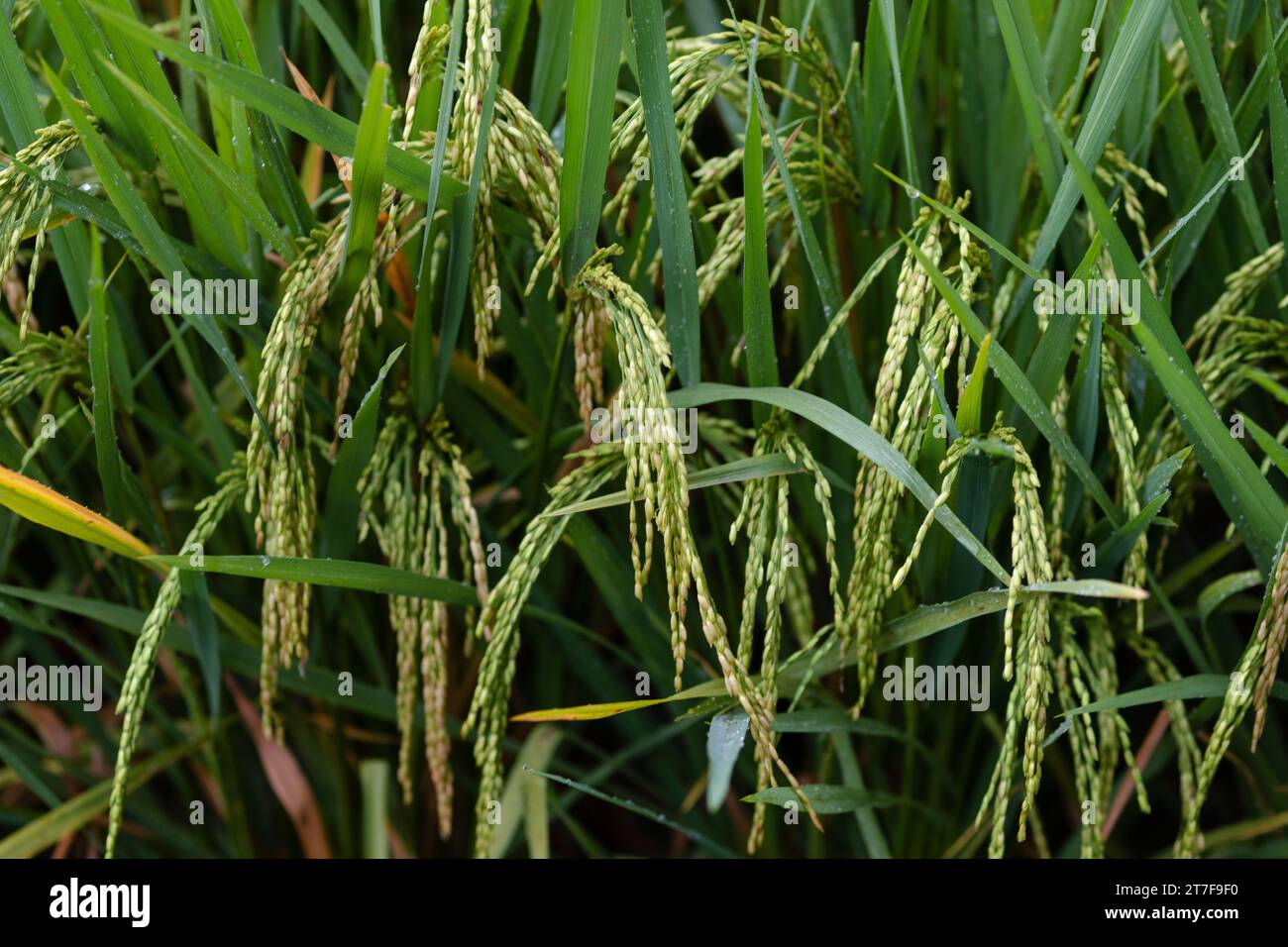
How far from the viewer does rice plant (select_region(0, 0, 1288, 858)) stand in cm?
75

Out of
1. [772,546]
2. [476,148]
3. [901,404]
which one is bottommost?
[772,546]

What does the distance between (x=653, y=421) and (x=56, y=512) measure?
0.51m

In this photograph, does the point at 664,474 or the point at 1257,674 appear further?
the point at 1257,674

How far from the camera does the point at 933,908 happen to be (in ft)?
3.06

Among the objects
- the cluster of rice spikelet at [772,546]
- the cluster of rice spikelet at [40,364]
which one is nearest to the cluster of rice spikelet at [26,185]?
the cluster of rice spikelet at [40,364]

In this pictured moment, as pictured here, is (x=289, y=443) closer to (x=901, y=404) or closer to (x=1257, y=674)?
(x=901, y=404)

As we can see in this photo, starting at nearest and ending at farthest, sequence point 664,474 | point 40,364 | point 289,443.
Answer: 1. point 664,474
2. point 289,443
3. point 40,364

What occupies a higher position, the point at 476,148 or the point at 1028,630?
the point at 476,148

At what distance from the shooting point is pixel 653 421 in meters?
0.65

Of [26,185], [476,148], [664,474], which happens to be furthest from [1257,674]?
[26,185]

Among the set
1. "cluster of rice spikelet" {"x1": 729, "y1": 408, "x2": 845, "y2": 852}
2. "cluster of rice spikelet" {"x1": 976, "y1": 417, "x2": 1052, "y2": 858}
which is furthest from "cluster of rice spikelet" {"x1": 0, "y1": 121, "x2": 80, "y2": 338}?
"cluster of rice spikelet" {"x1": 976, "y1": 417, "x2": 1052, "y2": 858}

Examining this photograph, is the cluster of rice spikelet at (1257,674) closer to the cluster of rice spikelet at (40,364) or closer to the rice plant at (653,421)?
the rice plant at (653,421)

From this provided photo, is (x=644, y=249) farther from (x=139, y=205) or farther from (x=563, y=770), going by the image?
(x=563, y=770)

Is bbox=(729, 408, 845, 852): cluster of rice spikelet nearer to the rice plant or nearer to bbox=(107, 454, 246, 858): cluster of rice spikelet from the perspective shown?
the rice plant
